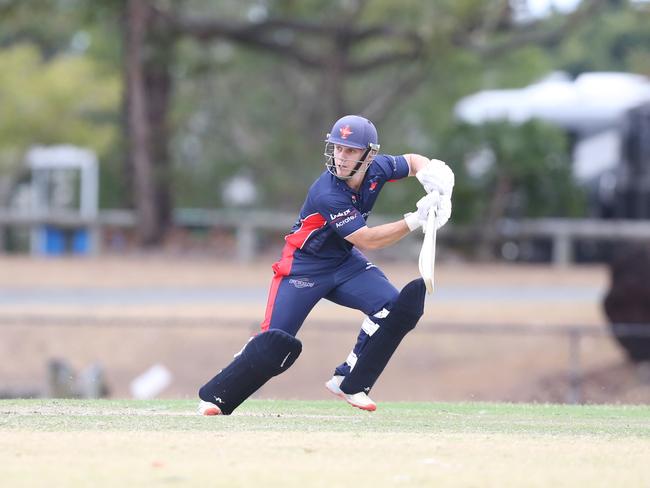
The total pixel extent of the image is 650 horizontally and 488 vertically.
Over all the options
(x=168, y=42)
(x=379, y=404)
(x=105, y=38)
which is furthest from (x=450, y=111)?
(x=379, y=404)

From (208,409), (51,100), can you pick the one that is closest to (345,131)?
(208,409)

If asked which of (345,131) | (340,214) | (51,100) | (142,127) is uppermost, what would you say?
(51,100)

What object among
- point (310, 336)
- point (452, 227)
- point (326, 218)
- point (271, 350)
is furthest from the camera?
point (452, 227)

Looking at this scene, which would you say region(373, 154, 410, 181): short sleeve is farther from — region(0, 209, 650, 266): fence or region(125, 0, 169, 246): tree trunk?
region(125, 0, 169, 246): tree trunk

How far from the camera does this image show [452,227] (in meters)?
27.4

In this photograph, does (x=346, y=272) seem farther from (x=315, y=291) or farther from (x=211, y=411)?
(x=211, y=411)

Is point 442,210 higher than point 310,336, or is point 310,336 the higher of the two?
point 442,210

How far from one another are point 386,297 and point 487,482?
3.08 m

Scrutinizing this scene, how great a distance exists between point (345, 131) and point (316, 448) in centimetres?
250

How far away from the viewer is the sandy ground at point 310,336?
1850 cm

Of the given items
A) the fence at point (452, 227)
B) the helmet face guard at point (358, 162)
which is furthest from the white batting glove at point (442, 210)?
the fence at point (452, 227)

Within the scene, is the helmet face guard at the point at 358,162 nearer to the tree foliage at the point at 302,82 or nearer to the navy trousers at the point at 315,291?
the navy trousers at the point at 315,291

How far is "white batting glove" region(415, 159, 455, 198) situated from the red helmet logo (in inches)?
20.7

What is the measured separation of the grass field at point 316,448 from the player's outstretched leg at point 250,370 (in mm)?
163
